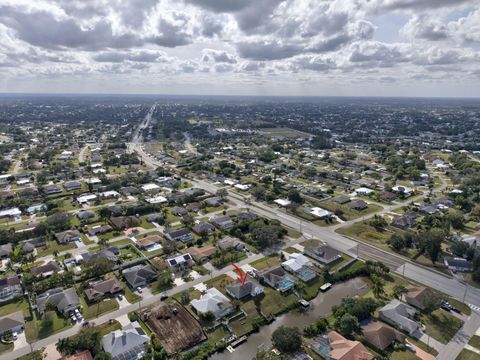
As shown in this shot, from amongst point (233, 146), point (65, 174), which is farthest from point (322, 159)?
point (65, 174)

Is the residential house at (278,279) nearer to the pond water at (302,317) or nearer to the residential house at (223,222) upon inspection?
the pond water at (302,317)

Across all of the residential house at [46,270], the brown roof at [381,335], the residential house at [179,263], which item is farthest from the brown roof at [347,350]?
the residential house at [46,270]

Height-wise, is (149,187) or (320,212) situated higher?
(320,212)

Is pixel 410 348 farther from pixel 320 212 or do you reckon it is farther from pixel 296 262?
pixel 320 212

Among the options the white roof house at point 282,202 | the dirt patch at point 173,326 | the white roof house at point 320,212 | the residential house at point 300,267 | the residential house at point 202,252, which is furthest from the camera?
the white roof house at point 282,202

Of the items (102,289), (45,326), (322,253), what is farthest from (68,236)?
(322,253)

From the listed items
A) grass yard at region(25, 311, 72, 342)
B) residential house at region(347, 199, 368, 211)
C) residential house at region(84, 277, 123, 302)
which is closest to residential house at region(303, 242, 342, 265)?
residential house at region(347, 199, 368, 211)

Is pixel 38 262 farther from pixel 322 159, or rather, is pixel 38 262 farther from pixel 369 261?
pixel 322 159

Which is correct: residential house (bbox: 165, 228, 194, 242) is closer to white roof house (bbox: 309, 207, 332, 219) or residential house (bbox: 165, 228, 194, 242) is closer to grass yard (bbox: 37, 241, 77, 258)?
grass yard (bbox: 37, 241, 77, 258)
